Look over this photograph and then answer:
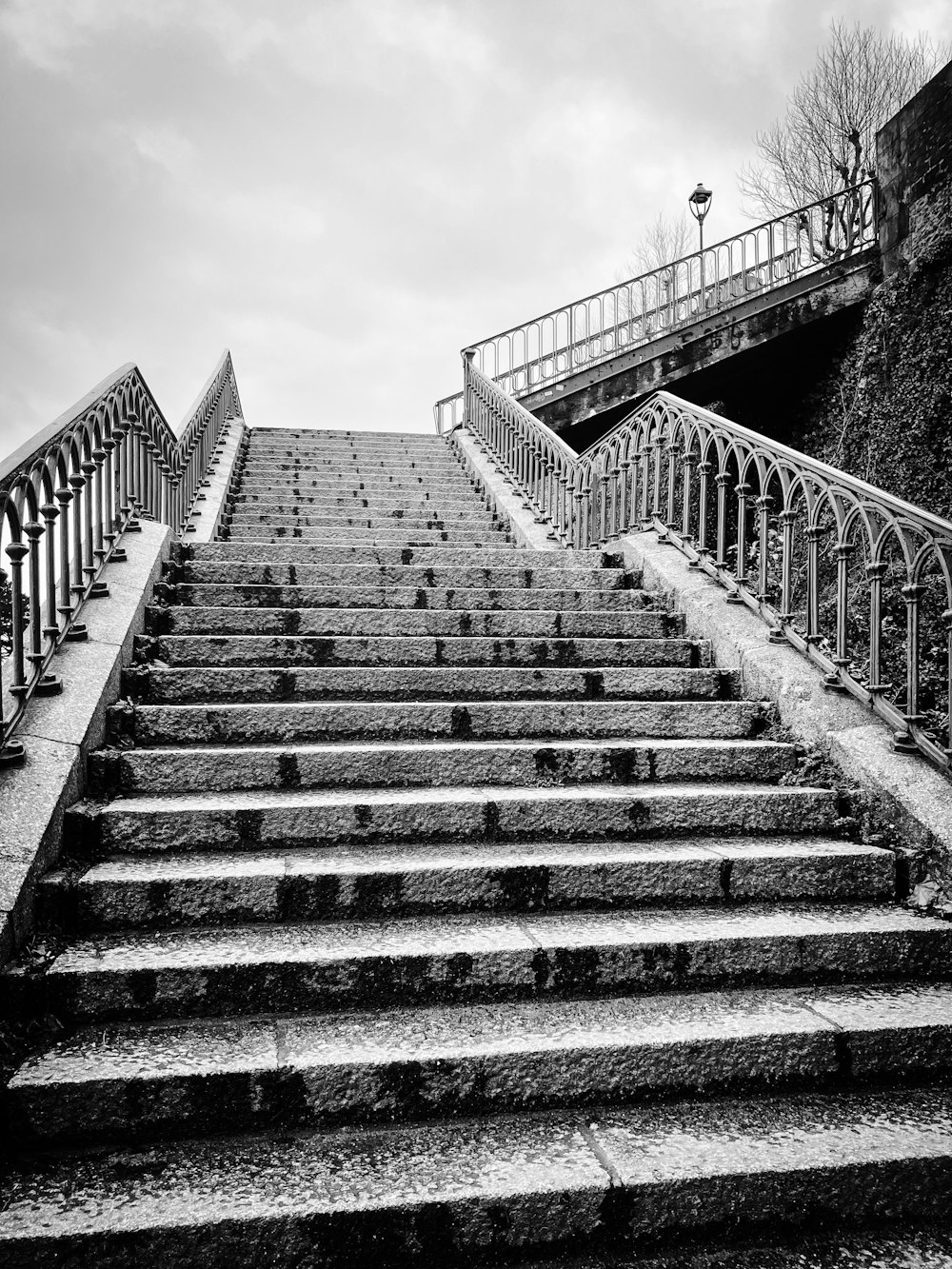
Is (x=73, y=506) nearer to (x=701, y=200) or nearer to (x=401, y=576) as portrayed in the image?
(x=401, y=576)

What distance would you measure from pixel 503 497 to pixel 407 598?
4324mm

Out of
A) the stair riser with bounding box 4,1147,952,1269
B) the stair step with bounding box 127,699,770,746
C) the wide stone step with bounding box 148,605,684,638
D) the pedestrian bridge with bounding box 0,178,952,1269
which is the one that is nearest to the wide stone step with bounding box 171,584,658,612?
the pedestrian bridge with bounding box 0,178,952,1269

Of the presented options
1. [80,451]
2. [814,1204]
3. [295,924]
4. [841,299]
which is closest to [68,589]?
[80,451]

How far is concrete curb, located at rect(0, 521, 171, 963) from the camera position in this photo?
2531mm

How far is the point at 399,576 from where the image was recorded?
5320 mm

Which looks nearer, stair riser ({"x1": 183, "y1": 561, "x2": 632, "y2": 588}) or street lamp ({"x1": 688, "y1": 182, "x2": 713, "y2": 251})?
stair riser ({"x1": 183, "y1": 561, "x2": 632, "y2": 588})

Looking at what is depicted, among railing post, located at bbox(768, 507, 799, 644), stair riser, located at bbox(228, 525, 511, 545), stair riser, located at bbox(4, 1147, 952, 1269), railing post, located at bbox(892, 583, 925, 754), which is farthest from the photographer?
stair riser, located at bbox(228, 525, 511, 545)

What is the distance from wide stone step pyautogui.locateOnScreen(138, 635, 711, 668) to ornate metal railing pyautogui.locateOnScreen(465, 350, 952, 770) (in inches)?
26.1

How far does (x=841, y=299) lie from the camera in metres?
11.3

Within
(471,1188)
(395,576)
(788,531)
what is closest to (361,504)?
(395,576)

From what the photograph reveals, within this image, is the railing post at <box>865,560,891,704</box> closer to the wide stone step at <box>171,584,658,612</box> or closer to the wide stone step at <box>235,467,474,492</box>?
the wide stone step at <box>171,584,658,612</box>

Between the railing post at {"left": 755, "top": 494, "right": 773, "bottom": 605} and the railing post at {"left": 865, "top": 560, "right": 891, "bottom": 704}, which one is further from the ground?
the railing post at {"left": 755, "top": 494, "right": 773, "bottom": 605}

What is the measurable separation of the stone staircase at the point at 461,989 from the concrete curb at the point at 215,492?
297cm

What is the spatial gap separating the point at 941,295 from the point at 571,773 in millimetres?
8119
